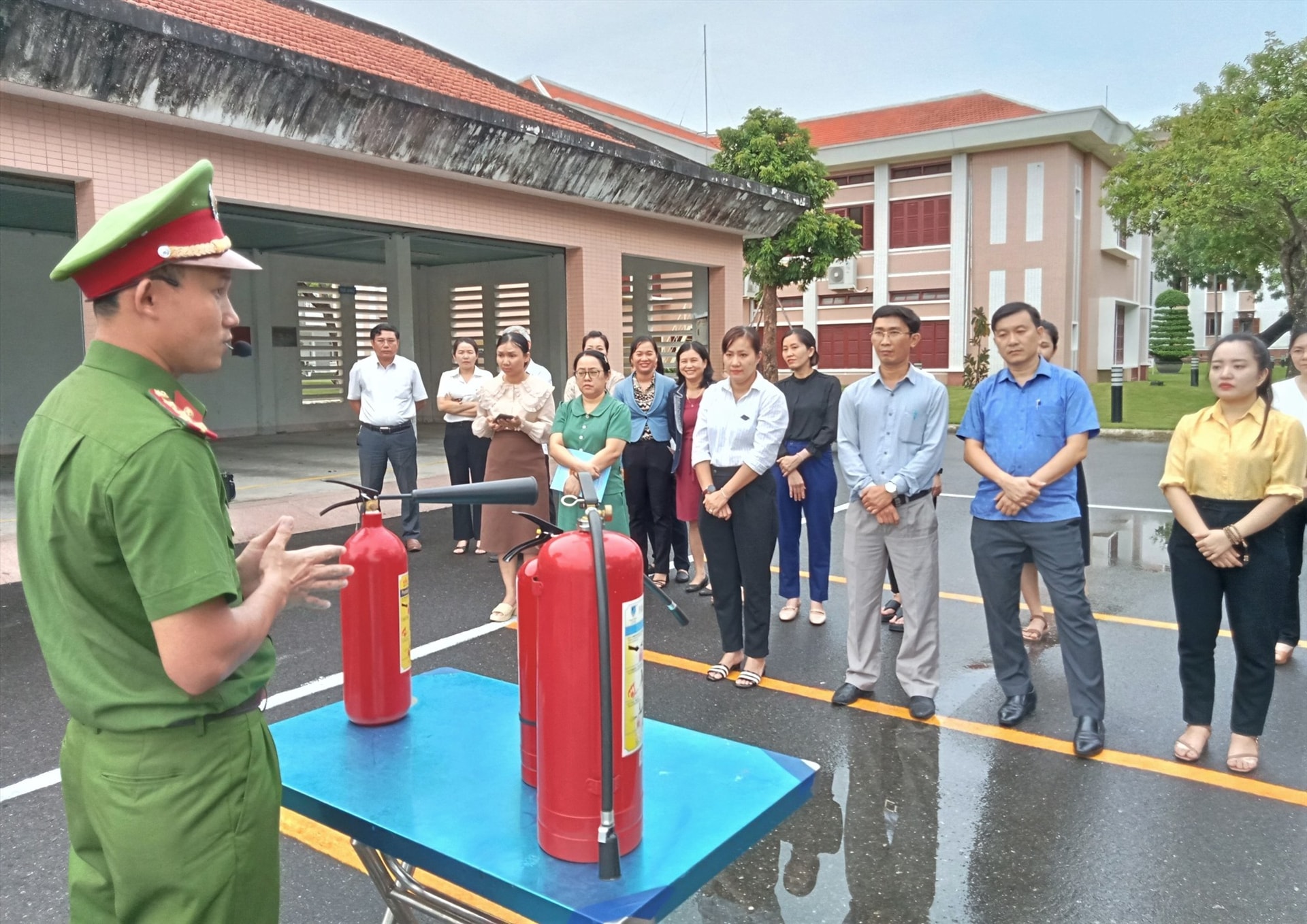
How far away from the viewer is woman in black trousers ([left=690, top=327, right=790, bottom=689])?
4.88m

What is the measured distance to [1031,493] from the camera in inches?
163

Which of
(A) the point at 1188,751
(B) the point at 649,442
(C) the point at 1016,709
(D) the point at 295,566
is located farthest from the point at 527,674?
(B) the point at 649,442

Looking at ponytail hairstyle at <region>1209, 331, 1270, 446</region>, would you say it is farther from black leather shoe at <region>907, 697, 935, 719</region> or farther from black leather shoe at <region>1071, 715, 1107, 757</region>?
black leather shoe at <region>907, 697, 935, 719</region>

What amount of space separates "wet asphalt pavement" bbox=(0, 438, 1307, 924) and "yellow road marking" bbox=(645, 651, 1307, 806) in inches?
0.5

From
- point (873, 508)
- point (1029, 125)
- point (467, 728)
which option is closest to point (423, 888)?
point (467, 728)

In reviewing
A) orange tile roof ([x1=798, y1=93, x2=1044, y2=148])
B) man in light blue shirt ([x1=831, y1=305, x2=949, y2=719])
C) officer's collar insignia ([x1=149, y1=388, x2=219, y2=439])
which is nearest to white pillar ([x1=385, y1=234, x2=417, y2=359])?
A: man in light blue shirt ([x1=831, y1=305, x2=949, y2=719])

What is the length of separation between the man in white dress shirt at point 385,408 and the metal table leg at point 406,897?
18.7 ft

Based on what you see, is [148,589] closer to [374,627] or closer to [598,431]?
[374,627]

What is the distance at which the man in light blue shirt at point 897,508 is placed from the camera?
4.52 m

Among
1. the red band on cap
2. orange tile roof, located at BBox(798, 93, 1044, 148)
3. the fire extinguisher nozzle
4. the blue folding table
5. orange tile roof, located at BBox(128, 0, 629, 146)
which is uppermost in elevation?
orange tile roof, located at BBox(798, 93, 1044, 148)

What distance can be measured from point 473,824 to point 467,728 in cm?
Answer: 52

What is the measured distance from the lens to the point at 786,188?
24438mm

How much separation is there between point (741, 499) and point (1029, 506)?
1.41 m

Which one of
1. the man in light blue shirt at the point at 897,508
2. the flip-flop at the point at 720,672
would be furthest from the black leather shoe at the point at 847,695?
the flip-flop at the point at 720,672
